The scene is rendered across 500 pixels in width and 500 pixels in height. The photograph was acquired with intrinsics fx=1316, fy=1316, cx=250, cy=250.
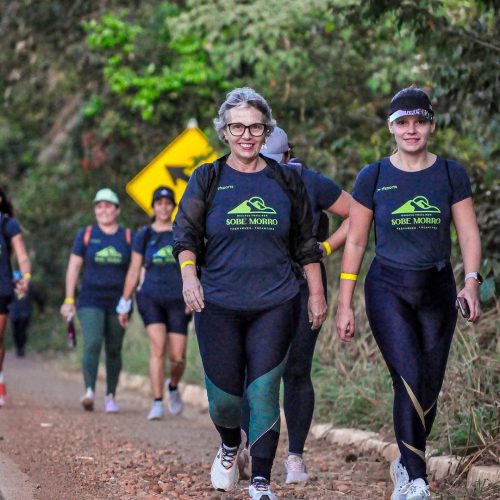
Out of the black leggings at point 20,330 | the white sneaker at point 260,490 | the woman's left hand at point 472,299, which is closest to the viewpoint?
the woman's left hand at point 472,299

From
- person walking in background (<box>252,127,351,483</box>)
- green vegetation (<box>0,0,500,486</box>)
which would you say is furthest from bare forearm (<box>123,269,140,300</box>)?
person walking in background (<box>252,127,351,483</box>)

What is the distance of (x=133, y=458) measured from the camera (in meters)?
9.16

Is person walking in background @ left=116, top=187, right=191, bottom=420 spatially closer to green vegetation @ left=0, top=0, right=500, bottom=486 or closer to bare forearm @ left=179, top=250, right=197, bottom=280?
green vegetation @ left=0, top=0, right=500, bottom=486

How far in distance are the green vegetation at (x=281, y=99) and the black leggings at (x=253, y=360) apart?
1625mm

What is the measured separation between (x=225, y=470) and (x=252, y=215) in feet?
4.68

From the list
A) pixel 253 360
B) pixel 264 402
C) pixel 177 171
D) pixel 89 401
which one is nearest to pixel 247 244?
pixel 253 360

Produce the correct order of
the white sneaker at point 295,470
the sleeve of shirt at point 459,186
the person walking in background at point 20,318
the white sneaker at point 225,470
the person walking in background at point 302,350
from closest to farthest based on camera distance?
the sleeve of shirt at point 459,186 < the white sneaker at point 225,470 < the person walking in background at point 302,350 < the white sneaker at point 295,470 < the person walking in background at point 20,318

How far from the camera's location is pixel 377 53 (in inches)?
623

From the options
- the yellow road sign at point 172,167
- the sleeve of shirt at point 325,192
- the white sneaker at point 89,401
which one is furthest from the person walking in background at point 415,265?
the yellow road sign at point 172,167

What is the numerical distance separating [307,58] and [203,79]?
317 centimetres

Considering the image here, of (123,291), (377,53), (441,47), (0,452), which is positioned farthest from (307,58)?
(0,452)

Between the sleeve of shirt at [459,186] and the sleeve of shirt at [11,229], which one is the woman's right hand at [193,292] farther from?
the sleeve of shirt at [11,229]

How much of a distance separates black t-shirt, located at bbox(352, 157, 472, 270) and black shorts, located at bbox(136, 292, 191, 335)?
569 centimetres

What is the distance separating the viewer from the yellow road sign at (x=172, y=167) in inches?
620
